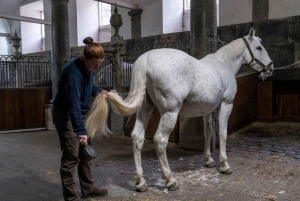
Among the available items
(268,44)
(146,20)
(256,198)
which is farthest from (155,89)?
(146,20)

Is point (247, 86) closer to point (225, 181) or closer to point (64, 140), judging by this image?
point (225, 181)

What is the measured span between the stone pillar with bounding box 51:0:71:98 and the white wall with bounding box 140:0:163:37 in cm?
408

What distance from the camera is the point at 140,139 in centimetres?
346

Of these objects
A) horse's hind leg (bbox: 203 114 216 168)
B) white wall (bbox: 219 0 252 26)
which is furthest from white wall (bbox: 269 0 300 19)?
horse's hind leg (bbox: 203 114 216 168)

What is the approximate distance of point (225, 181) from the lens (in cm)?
371

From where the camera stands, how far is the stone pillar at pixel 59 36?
8.07 meters

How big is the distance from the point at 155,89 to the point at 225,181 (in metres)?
1.53

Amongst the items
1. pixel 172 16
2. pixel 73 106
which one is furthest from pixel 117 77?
pixel 172 16

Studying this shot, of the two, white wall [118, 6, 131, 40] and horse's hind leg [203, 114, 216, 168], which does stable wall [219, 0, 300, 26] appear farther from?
horse's hind leg [203, 114, 216, 168]

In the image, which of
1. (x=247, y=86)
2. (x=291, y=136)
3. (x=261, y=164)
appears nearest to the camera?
(x=261, y=164)

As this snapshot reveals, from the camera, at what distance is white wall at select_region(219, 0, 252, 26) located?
8.77m

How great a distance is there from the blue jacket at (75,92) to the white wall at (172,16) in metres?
8.76

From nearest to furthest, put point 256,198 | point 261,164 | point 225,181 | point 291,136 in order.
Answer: point 256,198
point 225,181
point 261,164
point 291,136

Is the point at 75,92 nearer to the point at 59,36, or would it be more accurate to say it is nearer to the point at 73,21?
the point at 59,36
